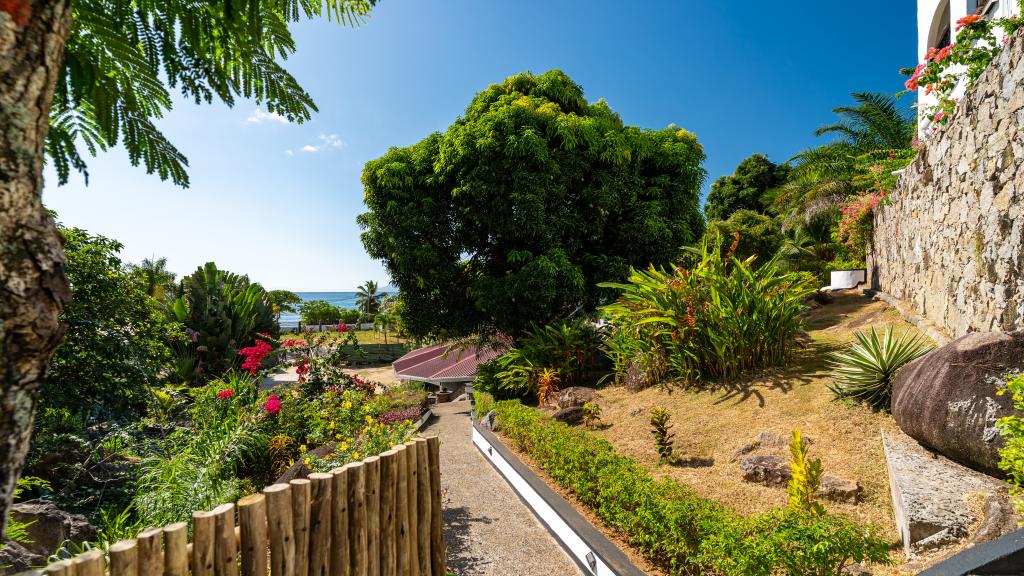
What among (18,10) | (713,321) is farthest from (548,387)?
(18,10)

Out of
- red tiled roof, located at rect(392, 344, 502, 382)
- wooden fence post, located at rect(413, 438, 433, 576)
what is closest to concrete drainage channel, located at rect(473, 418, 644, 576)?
wooden fence post, located at rect(413, 438, 433, 576)

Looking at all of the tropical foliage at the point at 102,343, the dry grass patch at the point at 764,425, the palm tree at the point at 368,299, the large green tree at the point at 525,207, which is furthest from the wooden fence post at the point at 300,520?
the palm tree at the point at 368,299

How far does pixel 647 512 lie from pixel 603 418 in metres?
3.33

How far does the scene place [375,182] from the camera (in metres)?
11.3

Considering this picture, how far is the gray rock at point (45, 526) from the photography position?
3.49 m

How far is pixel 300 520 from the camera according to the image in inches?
88.0

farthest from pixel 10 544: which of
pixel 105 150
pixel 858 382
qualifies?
pixel 858 382

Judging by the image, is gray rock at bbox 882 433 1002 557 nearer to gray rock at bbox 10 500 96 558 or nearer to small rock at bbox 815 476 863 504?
small rock at bbox 815 476 863 504

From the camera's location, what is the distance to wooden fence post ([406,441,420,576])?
2.93 m

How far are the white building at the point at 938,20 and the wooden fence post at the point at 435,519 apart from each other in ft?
41.4

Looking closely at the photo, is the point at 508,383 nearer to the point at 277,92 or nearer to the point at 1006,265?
the point at 1006,265

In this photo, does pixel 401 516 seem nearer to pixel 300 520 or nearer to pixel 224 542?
pixel 300 520

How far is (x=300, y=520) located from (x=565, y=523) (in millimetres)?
2859

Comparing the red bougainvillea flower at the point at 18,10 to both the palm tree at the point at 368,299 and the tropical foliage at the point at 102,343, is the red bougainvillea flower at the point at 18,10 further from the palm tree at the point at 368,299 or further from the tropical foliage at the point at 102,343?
the palm tree at the point at 368,299
